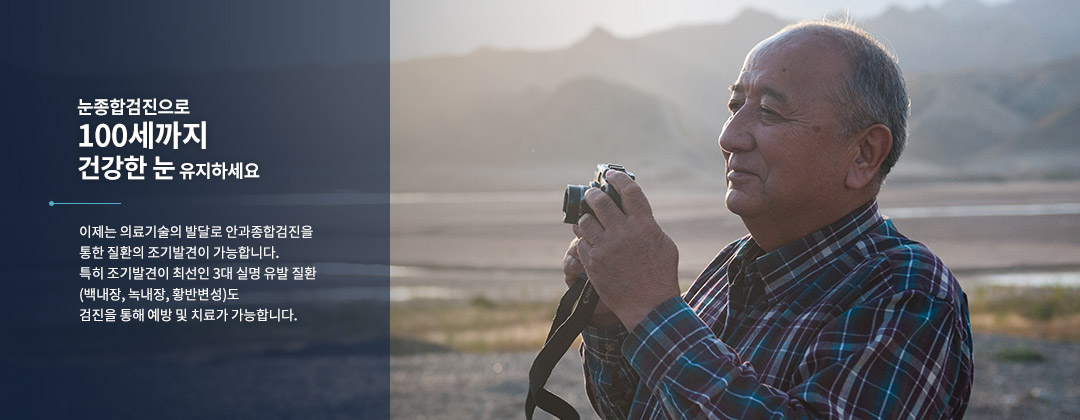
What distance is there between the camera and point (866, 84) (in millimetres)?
1594

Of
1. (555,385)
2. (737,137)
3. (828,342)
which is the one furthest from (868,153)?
(555,385)

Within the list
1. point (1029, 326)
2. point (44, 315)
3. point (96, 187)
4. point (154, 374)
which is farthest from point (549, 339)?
point (96, 187)

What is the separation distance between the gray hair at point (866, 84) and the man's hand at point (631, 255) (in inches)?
16.0

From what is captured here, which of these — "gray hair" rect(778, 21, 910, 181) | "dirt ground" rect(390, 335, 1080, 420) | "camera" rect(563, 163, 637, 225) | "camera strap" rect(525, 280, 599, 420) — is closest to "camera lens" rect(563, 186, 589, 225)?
"camera" rect(563, 163, 637, 225)

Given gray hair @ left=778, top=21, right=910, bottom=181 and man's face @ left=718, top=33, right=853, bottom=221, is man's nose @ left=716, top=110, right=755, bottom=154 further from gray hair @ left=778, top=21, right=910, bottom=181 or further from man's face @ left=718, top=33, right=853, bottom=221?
gray hair @ left=778, top=21, right=910, bottom=181

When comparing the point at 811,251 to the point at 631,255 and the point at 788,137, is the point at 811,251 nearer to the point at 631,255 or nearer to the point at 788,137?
the point at 788,137

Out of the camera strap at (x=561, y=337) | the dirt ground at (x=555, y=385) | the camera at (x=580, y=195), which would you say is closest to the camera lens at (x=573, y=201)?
the camera at (x=580, y=195)

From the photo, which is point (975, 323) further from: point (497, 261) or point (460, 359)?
point (497, 261)

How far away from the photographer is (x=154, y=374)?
34.3ft

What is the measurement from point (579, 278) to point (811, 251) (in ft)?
1.49

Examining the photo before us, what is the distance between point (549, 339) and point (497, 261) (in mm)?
32517

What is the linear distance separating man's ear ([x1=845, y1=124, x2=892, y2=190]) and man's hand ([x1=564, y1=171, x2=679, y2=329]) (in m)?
0.38

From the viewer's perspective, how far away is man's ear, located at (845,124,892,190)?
5.29ft

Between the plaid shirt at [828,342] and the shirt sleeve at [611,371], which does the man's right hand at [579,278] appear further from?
the plaid shirt at [828,342]
